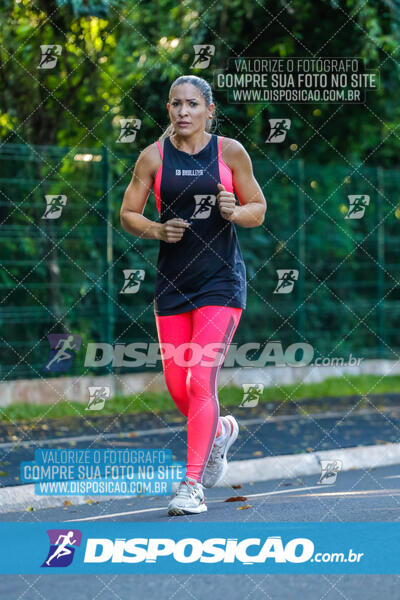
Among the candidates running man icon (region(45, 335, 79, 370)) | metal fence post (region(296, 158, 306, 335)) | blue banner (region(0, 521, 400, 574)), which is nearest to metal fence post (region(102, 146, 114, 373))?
running man icon (region(45, 335, 79, 370))

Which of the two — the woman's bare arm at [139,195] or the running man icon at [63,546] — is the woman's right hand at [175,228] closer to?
the woman's bare arm at [139,195]

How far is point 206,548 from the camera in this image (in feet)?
19.4

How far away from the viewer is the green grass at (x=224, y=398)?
12.6 metres

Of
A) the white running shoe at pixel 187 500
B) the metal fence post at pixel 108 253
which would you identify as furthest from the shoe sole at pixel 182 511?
the metal fence post at pixel 108 253

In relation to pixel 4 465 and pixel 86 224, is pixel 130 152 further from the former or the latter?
pixel 4 465

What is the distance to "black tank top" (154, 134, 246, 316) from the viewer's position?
6.86 meters

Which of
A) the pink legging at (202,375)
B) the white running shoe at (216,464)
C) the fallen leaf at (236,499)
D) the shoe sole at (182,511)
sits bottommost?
the fallen leaf at (236,499)

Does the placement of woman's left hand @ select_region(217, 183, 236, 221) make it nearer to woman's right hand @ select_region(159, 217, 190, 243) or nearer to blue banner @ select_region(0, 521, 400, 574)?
woman's right hand @ select_region(159, 217, 190, 243)

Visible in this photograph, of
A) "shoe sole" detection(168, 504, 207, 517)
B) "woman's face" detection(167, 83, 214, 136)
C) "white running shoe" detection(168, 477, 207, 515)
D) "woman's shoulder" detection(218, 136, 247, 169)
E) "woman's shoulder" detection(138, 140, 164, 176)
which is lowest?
"shoe sole" detection(168, 504, 207, 517)

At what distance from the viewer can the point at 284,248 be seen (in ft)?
52.4

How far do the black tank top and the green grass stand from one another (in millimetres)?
5517

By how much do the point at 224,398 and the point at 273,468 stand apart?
5016 millimetres

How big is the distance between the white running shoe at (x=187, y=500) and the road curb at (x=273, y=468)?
1.24m

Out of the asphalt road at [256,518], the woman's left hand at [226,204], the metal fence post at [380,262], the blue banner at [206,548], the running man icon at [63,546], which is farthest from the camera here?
the metal fence post at [380,262]
